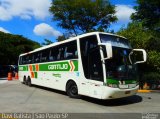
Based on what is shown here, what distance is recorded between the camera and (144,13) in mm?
36812

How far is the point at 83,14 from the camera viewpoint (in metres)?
39.2

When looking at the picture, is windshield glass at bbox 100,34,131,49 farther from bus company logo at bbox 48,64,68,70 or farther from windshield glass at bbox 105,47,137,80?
bus company logo at bbox 48,64,68,70

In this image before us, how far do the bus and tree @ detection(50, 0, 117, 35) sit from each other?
22.2m

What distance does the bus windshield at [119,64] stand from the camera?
41.3 ft

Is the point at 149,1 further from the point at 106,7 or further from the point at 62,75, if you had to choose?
the point at 62,75

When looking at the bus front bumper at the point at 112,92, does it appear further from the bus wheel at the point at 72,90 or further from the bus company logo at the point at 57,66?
the bus company logo at the point at 57,66

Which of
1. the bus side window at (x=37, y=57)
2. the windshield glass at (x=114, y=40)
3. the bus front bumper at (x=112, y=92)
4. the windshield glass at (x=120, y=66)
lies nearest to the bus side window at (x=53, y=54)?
the bus side window at (x=37, y=57)

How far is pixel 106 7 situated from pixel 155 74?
21246 mm

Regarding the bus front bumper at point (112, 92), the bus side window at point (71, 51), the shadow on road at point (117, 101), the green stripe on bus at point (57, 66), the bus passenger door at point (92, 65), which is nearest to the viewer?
the bus front bumper at point (112, 92)

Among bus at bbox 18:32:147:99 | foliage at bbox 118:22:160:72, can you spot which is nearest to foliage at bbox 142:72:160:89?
foliage at bbox 118:22:160:72

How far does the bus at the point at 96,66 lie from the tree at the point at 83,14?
2218 centimetres

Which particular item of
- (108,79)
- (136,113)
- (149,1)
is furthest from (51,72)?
(149,1)

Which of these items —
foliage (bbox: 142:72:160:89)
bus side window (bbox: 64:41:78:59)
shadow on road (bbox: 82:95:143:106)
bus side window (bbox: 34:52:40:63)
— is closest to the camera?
shadow on road (bbox: 82:95:143:106)

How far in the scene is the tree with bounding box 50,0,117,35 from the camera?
39125mm
